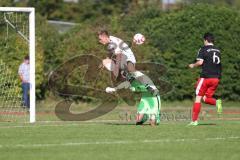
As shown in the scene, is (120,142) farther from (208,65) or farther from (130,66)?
(208,65)

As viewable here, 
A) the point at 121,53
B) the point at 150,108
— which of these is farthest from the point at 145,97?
the point at 121,53

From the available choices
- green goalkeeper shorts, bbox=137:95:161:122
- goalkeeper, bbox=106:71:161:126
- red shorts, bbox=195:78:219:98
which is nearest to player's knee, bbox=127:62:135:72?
goalkeeper, bbox=106:71:161:126

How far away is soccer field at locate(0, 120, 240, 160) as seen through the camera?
467 inches

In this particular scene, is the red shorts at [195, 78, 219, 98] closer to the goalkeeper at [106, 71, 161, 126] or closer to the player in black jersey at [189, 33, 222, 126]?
the player in black jersey at [189, 33, 222, 126]

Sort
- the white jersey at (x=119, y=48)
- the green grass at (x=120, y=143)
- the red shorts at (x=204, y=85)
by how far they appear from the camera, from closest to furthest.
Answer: the green grass at (x=120, y=143) → the white jersey at (x=119, y=48) → the red shorts at (x=204, y=85)

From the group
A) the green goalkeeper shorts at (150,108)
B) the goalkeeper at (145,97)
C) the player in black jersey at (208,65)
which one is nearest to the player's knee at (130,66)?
Result: the goalkeeper at (145,97)

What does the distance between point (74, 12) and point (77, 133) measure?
37.3 meters

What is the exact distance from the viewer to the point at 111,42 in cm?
1827

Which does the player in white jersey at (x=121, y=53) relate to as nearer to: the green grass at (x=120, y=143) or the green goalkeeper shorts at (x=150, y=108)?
the green goalkeeper shorts at (x=150, y=108)

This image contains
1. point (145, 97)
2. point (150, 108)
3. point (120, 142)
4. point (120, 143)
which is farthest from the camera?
point (145, 97)

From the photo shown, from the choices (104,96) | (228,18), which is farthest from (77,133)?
(228,18)

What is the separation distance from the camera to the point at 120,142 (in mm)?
13711

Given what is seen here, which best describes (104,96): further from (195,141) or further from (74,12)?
(74,12)

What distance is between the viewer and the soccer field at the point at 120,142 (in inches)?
467
